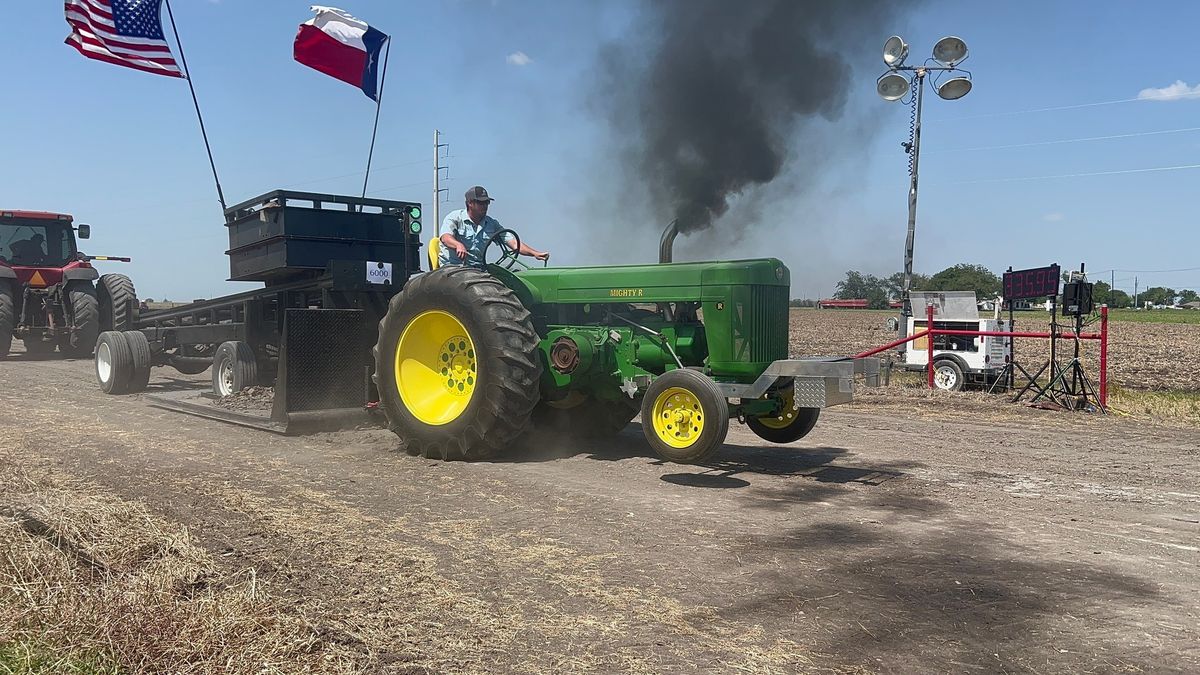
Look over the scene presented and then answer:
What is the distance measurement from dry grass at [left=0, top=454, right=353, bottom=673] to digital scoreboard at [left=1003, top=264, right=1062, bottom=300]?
11457mm

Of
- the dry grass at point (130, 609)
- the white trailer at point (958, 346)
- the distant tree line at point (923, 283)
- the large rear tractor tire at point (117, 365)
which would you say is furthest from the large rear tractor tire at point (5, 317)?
the distant tree line at point (923, 283)

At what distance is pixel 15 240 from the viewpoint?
16.5 metres

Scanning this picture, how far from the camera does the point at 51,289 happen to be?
1584cm

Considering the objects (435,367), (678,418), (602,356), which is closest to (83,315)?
(435,367)

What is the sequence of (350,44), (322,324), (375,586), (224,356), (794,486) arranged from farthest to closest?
(350,44), (224,356), (322,324), (794,486), (375,586)

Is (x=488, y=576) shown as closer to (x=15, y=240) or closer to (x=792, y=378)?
(x=792, y=378)

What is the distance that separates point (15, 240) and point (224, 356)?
9.66m

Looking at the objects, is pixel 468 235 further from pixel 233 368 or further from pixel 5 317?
pixel 5 317

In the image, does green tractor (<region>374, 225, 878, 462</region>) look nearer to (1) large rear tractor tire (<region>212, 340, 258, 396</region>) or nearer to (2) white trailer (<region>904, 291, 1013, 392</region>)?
(1) large rear tractor tire (<region>212, 340, 258, 396</region>)

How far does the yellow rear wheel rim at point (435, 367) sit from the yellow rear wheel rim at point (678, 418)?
162cm

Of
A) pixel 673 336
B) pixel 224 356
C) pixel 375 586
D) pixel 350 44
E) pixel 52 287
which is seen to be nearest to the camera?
pixel 375 586

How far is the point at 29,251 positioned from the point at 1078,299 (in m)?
17.7

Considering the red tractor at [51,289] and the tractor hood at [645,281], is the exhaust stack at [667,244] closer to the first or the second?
the tractor hood at [645,281]

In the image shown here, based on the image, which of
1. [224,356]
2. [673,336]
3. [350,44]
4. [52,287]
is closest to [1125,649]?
[673,336]
